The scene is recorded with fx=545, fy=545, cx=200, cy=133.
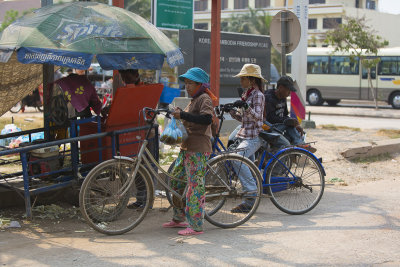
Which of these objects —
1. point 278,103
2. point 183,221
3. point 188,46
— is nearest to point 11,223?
point 183,221

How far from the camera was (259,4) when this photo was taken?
6372 cm

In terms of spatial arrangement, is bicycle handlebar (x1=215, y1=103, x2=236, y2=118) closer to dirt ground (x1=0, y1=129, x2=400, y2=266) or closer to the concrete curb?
dirt ground (x1=0, y1=129, x2=400, y2=266)

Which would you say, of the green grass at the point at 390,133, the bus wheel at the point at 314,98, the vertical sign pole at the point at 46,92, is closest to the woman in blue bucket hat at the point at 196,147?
the vertical sign pole at the point at 46,92

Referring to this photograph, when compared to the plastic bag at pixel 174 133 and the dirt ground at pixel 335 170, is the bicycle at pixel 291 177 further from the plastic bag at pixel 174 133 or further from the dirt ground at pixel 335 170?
the plastic bag at pixel 174 133

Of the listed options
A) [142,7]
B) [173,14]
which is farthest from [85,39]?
[142,7]

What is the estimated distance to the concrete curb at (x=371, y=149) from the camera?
10.2 metres

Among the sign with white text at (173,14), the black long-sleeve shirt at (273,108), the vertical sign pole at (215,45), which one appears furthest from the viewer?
the sign with white text at (173,14)

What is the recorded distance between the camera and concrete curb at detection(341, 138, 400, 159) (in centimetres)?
1017

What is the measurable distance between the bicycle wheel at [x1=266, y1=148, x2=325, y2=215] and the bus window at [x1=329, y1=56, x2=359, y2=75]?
74.0 feet

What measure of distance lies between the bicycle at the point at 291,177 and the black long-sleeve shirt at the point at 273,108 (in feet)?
1.89

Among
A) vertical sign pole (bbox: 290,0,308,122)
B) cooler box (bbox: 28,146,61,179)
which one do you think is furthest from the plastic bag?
vertical sign pole (bbox: 290,0,308,122)

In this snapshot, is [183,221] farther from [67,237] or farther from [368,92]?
[368,92]

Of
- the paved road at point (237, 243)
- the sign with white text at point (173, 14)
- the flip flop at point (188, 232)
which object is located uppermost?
the sign with white text at point (173, 14)

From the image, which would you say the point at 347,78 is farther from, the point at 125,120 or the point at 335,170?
the point at 125,120
